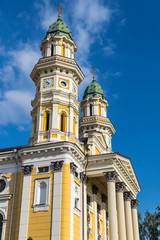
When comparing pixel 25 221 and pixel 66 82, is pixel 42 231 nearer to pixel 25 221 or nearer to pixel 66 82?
pixel 25 221

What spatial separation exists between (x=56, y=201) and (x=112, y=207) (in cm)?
539

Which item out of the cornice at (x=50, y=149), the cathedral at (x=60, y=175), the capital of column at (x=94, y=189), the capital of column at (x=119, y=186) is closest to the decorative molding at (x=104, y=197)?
the cathedral at (x=60, y=175)

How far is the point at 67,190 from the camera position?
26.8 meters

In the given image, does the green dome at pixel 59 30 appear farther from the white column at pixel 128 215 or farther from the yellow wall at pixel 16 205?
the white column at pixel 128 215

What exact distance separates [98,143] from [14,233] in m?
16.5

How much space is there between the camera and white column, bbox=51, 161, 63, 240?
25109mm

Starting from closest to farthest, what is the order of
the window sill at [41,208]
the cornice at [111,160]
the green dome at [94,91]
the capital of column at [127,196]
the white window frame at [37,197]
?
the window sill at [41,208] → the white window frame at [37,197] → the cornice at [111,160] → the capital of column at [127,196] → the green dome at [94,91]

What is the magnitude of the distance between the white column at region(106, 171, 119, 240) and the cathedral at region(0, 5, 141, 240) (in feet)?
0.27

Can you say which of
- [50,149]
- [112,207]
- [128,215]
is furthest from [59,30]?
[128,215]

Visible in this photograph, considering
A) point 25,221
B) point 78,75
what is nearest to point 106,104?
point 78,75

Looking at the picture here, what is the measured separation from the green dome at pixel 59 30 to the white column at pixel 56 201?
54.5 ft

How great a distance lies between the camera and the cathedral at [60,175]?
86.6ft

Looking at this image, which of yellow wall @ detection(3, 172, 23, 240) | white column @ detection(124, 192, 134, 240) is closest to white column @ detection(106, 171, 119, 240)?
white column @ detection(124, 192, 134, 240)

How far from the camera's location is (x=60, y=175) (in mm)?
27438
